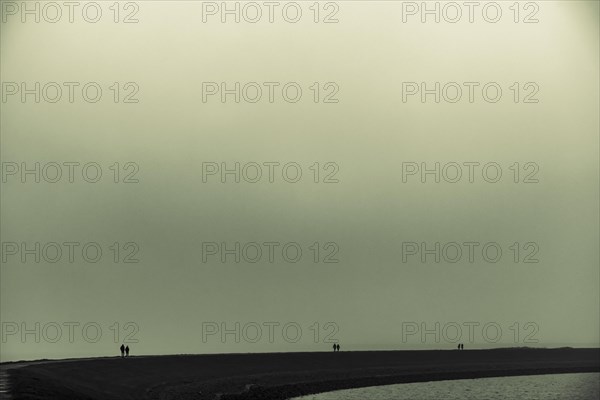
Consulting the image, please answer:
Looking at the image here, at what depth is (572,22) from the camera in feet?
35.5

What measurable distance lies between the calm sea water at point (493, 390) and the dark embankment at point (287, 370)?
121 millimetres

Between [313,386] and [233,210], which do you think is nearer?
[313,386]

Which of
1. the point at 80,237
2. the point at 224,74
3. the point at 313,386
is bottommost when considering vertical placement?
the point at 313,386

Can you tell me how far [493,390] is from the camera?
9.84 metres

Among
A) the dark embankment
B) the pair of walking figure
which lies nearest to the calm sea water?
the dark embankment

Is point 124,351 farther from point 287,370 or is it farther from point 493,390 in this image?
point 493,390

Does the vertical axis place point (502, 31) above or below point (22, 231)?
above

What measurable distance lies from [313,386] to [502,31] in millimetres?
4082

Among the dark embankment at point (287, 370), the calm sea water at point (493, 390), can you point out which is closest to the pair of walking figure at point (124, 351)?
the dark embankment at point (287, 370)

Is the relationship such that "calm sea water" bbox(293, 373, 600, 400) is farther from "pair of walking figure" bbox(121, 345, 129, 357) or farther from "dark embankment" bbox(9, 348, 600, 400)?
"pair of walking figure" bbox(121, 345, 129, 357)

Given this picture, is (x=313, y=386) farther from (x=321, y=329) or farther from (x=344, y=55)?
(x=344, y=55)

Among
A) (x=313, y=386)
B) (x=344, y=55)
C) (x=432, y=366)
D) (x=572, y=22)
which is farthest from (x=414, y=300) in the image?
(x=572, y=22)

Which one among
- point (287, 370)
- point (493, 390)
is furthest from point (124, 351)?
point (493, 390)

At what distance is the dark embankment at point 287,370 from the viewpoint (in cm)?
936
